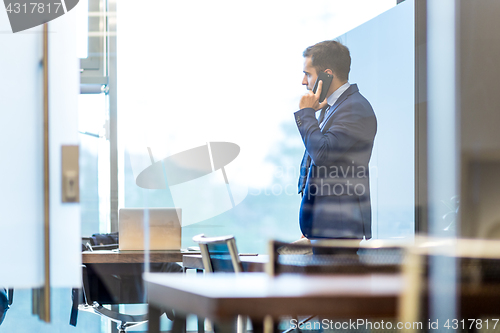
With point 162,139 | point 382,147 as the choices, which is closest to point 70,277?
point 162,139

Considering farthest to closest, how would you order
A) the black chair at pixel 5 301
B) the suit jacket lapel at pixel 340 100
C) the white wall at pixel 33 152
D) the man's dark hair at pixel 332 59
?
the man's dark hair at pixel 332 59
the suit jacket lapel at pixel 340 100
the black chair at pixel 5 301
the white wall at pixel 33 152

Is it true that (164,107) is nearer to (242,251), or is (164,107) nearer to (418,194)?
(242,251)

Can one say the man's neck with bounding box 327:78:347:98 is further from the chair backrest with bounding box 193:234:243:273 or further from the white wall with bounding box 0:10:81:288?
the white wall with bounding box 0:10:81:288

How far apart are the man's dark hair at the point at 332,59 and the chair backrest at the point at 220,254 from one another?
1326mm

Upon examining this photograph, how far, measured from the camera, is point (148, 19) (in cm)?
376

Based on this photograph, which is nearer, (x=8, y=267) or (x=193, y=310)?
(x=193, y=310)

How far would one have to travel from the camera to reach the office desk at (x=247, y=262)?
2211mm

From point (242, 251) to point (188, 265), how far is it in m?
0.62

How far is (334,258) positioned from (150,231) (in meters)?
1.93

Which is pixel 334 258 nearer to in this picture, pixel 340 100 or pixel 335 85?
pixel 340 100

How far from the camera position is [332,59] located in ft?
A: 10.2
